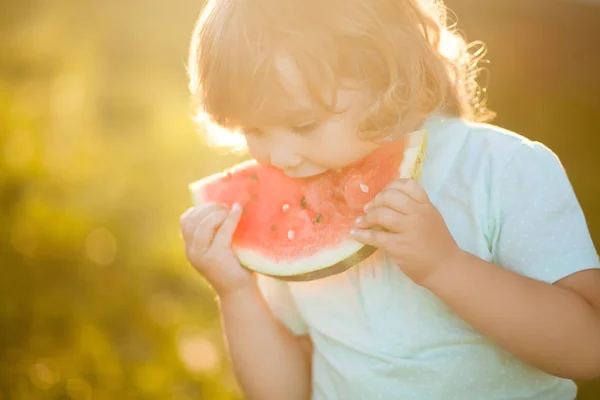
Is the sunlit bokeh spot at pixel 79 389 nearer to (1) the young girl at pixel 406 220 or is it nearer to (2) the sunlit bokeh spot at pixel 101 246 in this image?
(2) the sunlit bokeh spot at pixel 101 246

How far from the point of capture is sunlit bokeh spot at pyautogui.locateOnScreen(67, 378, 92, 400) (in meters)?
2.49

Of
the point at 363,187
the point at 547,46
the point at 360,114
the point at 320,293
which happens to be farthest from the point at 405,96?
the point at 547,46

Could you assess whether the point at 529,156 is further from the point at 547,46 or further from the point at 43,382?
the point at 547,46

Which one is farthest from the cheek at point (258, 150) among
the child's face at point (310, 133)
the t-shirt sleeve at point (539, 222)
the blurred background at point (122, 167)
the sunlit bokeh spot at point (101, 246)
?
the sunlit bokeh spot at point (101, 246)

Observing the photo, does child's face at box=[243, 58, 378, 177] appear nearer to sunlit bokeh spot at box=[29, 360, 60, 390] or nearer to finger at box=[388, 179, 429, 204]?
finger at box=[388, 179, 429, 204]

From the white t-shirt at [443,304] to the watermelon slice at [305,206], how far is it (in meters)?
0.08

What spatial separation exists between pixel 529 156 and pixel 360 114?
33cm

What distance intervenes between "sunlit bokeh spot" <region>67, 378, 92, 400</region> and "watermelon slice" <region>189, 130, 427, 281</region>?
3.57 ft

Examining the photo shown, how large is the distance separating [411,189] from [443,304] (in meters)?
0.29

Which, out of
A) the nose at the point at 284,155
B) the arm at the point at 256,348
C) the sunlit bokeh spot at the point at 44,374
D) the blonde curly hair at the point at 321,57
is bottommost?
the sunlit bokeh spot at the point at 44,374

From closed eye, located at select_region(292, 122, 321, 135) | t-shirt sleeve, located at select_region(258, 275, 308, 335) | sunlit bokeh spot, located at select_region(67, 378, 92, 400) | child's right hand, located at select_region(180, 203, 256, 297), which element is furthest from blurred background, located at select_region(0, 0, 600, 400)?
closed eye, located at select_region(292, 122, 321, 135)

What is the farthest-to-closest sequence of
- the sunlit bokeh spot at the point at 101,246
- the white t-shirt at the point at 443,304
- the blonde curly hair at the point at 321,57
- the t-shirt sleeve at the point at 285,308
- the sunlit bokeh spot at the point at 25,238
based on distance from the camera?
the sunlit bokeh spot at the point at 101,246, the sunlit bokeh spot at the point at 25,238, the t-shirt sleeve at the point at 285,308, the white t-shirt at the point at 443,304, the blonde curly hair at the point at 321,57

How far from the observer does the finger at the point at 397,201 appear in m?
1.31

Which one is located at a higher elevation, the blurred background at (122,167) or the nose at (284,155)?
the nose at (284,155)
